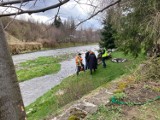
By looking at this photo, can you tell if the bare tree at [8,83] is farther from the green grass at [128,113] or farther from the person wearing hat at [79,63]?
the person wearing hat at [79,63]

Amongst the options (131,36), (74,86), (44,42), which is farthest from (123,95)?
(44,42)

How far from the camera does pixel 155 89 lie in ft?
20.8

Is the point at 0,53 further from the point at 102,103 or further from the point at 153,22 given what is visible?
the point at 153,22

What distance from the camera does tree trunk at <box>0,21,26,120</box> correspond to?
247 centimetres

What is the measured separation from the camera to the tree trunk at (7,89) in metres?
2.47

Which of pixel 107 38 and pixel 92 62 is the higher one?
pixel 107 38

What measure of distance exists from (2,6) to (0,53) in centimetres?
44

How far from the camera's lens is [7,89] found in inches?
98.0

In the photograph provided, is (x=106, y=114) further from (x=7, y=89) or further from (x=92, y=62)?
(x=92, y=62)

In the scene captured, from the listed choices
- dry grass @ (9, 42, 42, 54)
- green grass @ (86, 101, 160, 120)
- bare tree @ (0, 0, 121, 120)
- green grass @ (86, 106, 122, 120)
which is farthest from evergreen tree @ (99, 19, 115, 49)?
dry grass @ (9, 42, 42, 54)

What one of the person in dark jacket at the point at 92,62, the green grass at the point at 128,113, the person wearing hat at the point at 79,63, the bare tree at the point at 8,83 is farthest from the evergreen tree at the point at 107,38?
the bare tree at the point at 8,83

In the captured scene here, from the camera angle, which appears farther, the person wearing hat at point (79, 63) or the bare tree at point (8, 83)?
the person wearing hat at point (79, 63)

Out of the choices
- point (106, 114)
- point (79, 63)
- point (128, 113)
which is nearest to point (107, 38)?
point (79, 63)

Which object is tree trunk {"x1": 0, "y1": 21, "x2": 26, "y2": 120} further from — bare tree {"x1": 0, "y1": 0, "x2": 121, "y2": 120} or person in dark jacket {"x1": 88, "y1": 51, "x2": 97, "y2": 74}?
person in dark jacket {"x1": 88, "y1": 51, "x2": 97, "y2": 74}
